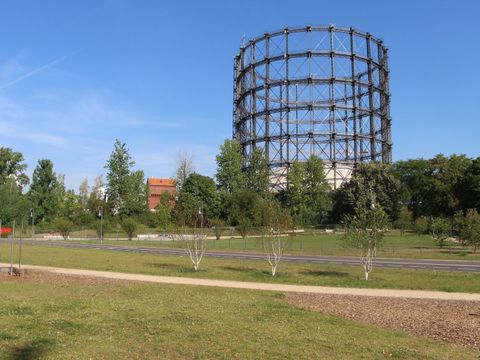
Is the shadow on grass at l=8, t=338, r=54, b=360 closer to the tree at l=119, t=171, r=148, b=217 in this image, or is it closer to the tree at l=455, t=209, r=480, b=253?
the tree at l=455, t=209, r=480, b=253

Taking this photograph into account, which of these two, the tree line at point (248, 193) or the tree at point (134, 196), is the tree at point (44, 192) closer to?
the tree line at point (248, 193)

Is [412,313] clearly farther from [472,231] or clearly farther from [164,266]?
[472,231]

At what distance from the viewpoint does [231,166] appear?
80.2 metres

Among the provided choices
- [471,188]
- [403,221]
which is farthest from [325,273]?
[403,221]

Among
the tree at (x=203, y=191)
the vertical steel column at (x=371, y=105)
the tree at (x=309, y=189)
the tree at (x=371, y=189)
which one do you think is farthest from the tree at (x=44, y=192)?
the vertical steel column at (x=371, y=105)

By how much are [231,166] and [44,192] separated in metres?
31.5

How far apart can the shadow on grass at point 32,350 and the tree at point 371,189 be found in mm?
60045

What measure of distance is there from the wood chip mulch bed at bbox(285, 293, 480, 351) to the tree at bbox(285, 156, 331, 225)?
5875 centimetres

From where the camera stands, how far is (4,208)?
235 feet

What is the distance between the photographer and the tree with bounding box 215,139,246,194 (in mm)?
80188

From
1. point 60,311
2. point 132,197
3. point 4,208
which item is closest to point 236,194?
point 132,197

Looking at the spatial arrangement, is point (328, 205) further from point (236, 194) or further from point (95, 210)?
point (95, 210)

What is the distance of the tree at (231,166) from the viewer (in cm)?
8019

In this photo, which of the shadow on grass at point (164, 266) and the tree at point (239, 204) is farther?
the tree at point (239, 204)
